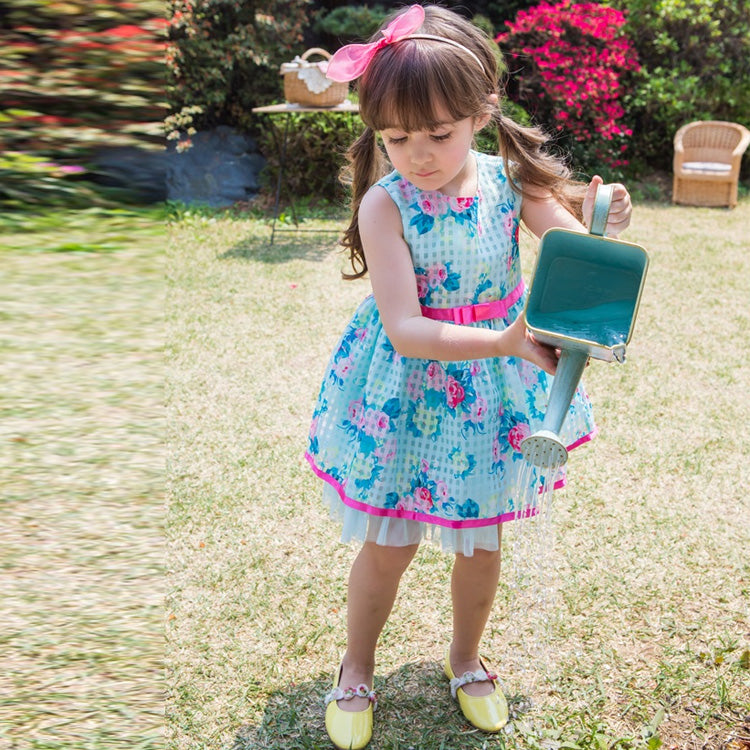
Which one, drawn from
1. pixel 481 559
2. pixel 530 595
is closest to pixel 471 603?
pixel 481 559

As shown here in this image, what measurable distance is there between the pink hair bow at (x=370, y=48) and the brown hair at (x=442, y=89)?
12mm

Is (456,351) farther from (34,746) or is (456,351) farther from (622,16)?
(622,16)

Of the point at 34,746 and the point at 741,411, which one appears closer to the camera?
the point at 34,746

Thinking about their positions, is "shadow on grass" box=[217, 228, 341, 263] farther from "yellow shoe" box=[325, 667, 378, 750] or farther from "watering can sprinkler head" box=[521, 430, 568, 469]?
"watering can sprinkler head" box=[521, 430, 568, 469]

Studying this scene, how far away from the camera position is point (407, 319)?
1.63 metres

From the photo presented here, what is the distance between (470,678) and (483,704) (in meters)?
0.07

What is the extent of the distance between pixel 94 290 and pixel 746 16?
27.8 feet

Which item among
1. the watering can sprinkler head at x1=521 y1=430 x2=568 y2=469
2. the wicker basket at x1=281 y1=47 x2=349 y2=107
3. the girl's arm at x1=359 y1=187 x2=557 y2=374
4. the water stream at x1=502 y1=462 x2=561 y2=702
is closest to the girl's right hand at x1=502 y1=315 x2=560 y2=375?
the girl's arm at x1=359 y1=187 x2=557 y2=374

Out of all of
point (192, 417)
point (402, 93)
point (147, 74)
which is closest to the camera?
point (402, 93)

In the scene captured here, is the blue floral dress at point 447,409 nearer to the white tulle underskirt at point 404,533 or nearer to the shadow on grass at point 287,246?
the white tulle underskirt at point 404,533

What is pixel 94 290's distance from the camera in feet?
7.07

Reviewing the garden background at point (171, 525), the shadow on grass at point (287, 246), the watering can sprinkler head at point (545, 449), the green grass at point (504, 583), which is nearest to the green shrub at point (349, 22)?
the shadow on grass at point (287, 246)

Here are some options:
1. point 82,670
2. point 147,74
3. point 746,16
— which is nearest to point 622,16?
point 746,16

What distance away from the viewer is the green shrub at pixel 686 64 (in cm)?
839
